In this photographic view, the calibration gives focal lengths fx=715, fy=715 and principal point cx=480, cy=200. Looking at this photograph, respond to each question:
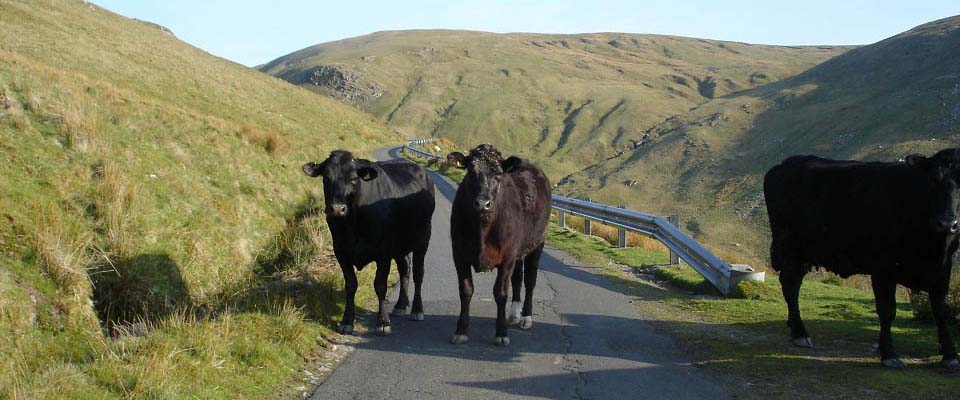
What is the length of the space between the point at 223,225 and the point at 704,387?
26.3 feet

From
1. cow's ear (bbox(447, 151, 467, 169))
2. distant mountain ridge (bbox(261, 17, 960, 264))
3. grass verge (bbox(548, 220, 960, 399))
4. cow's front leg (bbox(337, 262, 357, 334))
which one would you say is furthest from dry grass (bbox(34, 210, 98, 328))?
distant mountain ridge (bbox(261, 17, 960, 264))

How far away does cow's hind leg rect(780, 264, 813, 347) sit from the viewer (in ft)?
25.7

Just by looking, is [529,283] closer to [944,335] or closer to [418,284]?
[418,284]

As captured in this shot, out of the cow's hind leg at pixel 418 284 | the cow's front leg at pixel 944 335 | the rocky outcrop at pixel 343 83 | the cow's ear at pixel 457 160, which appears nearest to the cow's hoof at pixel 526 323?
the cow's hind leg at pixel 418 284

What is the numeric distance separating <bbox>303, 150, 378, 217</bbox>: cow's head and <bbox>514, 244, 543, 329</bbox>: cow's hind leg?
2.29 meters

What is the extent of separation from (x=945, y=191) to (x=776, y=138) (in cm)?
5135

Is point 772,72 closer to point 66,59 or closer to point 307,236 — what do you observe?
point 66,59

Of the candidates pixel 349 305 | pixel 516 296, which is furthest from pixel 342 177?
pixel 516 296

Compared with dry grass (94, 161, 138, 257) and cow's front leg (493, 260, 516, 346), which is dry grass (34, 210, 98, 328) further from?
cow's front leg (493, 260, 516, 346)

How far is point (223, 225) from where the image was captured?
448 inches

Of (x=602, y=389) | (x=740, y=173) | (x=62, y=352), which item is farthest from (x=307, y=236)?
(x=740, y=173)

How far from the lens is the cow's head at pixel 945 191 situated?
691 centimetres

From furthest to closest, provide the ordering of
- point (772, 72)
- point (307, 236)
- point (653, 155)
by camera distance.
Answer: point (772, 72)
point (653, 155)
point (307, 236)

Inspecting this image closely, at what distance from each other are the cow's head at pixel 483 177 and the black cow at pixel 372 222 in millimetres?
1181
